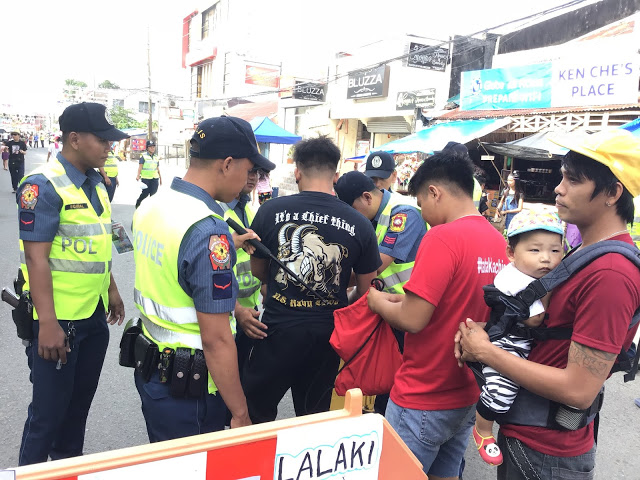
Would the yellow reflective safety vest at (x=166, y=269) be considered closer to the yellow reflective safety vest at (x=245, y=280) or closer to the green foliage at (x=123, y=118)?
the yellow reflective safety vest at (x=245, y=280)

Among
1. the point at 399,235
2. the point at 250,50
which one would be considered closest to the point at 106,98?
the point at 250,50

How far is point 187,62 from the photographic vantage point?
129 feet

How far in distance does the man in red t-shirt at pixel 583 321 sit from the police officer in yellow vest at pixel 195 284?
921mm

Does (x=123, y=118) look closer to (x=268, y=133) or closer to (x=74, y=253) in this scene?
(x=268, y=133)

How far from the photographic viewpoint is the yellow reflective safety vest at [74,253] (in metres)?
2.29

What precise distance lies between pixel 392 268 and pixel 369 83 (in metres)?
14.5

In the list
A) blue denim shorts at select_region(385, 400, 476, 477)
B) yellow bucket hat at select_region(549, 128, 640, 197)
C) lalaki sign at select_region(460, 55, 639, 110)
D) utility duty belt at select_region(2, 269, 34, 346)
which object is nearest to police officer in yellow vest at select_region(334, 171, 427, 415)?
blue denim shorts at select_region(385, 400, 476, 477)

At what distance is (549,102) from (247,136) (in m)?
9.70

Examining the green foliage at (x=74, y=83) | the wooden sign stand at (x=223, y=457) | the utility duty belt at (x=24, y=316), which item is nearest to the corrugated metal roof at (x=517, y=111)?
the wooden sign stand at (x=223, y=457)

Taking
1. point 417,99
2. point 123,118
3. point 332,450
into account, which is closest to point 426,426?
point 332,450

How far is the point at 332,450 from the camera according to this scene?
124cm


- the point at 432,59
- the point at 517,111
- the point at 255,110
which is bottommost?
the point at 517,111

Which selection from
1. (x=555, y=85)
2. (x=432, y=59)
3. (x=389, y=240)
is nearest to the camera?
(x=389, y=240)

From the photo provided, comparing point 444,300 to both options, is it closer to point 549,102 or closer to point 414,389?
point 414,389
